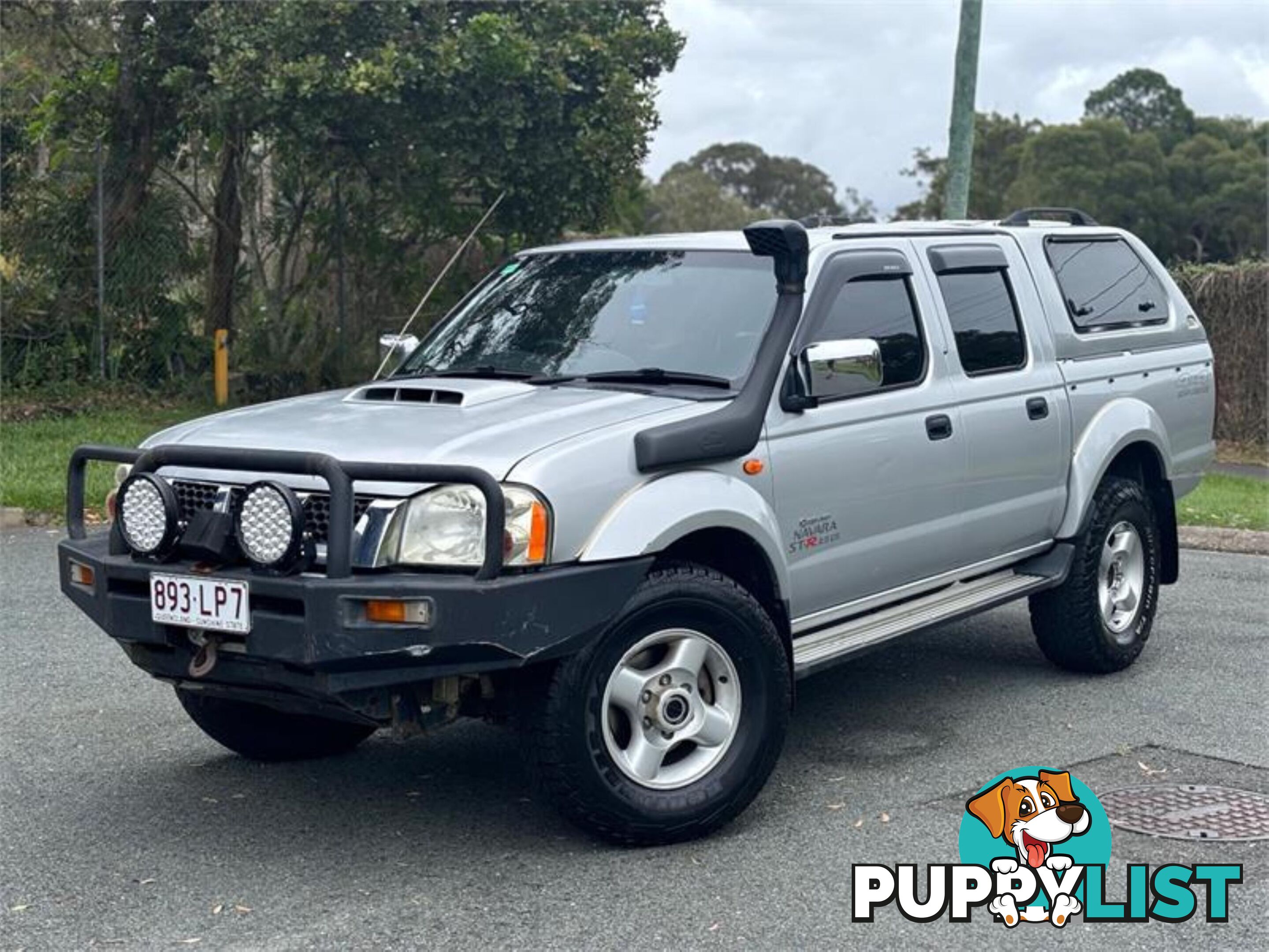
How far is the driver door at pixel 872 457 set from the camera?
5.63 metres

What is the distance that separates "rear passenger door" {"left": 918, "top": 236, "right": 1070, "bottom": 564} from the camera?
6.51 m

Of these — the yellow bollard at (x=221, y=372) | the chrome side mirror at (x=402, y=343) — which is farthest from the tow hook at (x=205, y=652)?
the yellow bollard at (x=221, y=372)

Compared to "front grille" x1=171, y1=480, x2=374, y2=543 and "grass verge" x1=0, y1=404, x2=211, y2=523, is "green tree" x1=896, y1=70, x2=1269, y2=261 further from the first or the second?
"front grille" x1=171, y1=480, x2=374, y2=543

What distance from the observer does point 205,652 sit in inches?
191

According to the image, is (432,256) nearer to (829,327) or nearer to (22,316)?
(22,316)

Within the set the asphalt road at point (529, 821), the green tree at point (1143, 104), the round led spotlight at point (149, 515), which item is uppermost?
the green tree at point (1143, 104)

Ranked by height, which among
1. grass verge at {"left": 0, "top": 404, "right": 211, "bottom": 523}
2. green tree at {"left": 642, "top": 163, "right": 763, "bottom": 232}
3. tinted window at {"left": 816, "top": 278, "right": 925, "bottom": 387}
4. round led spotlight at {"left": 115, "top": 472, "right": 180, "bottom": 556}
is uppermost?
green tree at {"left": 642, "top": 163, "right": 763, "bottom": 232}

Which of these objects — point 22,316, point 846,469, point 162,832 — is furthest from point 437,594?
point 22,316

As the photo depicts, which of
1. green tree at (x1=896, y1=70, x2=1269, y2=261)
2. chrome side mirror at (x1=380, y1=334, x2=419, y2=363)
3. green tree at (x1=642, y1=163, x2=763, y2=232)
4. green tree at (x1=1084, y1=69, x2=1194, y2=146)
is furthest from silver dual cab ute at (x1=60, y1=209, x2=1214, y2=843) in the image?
green tree at (x1=1084, y1=69, x2=1194, y2=146)

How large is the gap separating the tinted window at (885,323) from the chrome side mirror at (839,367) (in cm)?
18

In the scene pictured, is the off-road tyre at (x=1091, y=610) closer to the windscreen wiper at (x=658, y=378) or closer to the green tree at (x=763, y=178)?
the windscreen wiper at (x=658, y=378)

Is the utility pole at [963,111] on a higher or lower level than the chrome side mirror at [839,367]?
higher

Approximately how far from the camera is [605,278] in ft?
20.6

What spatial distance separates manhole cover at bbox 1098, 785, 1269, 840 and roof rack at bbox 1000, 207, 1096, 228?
2.77 metres
